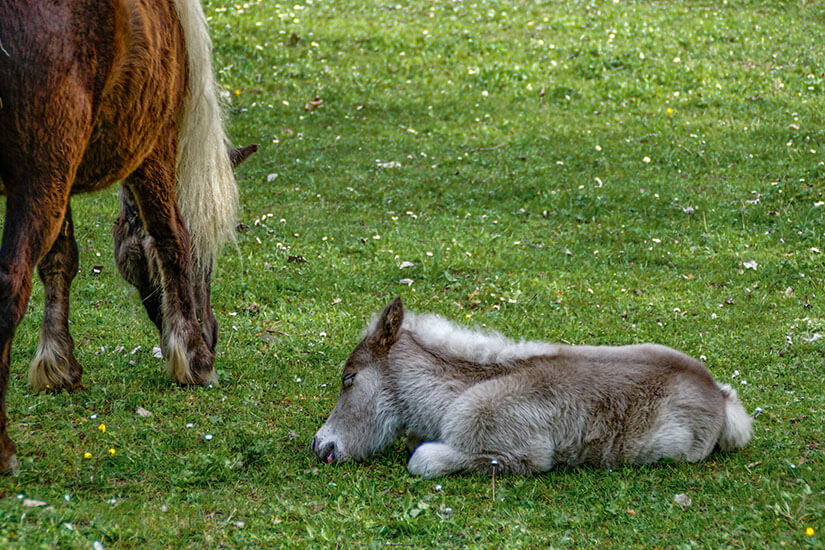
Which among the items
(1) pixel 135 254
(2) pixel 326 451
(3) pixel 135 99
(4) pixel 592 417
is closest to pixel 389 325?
(2) pixel 326 451

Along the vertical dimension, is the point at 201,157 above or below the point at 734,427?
above

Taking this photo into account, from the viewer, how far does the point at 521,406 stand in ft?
17.3

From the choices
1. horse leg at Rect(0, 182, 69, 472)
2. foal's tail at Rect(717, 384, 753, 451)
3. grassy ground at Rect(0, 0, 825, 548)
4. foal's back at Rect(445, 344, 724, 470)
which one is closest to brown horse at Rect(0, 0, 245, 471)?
horse leg at Rect(0, 182, 69, 472)

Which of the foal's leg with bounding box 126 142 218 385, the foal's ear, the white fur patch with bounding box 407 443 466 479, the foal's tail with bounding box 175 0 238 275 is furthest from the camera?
the foal's tail with bounding box 175 0 238 275

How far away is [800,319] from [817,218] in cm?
336

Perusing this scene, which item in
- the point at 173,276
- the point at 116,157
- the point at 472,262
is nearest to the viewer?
the point at 116,157

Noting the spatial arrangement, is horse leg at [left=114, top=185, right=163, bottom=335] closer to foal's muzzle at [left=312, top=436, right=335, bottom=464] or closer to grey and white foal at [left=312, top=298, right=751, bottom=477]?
grey and white foal at [left=312, top=298, right=751, bottom=477]

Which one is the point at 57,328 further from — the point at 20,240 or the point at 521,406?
the point at 521,406

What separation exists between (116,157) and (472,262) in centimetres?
524

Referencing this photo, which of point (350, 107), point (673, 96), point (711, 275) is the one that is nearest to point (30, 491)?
point (711, 275)

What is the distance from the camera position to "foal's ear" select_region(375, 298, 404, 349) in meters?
5.60

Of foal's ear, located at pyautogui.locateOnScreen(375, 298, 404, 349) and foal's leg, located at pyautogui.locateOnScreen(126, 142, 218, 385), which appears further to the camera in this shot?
foal's leg, located at pyautogui.locateOnScreen(126, 142, 218, 385)

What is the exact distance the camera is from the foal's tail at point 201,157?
6586 mm

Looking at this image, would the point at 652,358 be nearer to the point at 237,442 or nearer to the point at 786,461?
the point at 786,461
